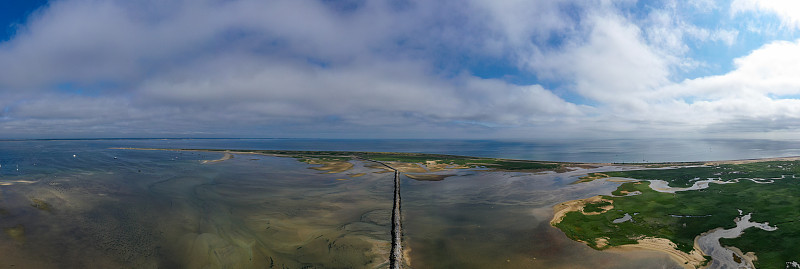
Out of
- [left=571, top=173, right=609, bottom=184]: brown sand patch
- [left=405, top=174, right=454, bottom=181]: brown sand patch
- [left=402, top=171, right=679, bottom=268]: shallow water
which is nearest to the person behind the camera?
[left=402, top=171, right=679, bottom=268]: shallow water

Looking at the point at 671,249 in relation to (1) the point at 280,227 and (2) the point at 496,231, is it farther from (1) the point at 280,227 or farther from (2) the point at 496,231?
(1) the point at 280,227

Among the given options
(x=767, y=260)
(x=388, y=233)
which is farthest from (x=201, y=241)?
(x=767, y=260)

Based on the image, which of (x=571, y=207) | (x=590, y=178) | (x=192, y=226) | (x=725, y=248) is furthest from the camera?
(x=590, y=178)

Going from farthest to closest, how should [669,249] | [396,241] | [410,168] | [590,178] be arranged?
1. [410,168]
2. [590,178]
3. [396,241]
4. [669,249]

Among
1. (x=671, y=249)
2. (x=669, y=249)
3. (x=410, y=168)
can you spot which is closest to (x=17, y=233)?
(x=669, y=249)

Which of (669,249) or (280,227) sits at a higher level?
(669,249)

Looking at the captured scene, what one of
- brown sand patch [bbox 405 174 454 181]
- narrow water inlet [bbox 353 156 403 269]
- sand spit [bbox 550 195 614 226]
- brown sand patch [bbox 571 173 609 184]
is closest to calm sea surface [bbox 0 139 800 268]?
narrow water inlet [bbox 353 156 403 269]

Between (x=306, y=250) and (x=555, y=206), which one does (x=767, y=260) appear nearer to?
(x=555, y=206)

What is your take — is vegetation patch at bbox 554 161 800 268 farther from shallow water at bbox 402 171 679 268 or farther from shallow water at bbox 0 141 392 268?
shallow water at bbox 0 141 392 268
